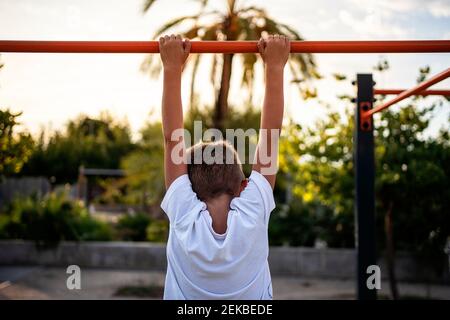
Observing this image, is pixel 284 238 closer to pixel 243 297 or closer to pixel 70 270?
pixel 70 270

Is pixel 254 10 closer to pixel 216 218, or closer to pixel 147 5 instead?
pixel 147 5

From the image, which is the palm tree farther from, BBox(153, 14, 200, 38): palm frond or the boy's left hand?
the boy's left hand

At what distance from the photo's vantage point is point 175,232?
1.59 metres

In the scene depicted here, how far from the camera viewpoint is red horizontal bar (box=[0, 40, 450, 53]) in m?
2.11

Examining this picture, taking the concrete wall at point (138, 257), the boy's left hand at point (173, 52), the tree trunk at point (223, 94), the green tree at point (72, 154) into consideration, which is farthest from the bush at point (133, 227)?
the green tree at point (72, 154)

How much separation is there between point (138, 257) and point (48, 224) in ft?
5.03

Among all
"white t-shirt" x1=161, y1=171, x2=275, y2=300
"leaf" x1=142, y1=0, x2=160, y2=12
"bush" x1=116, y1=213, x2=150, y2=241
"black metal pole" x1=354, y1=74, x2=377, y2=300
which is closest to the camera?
"white t-shirt" x1=161, y1=171, x2=275, y2=300

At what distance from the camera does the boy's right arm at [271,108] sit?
5.56ft

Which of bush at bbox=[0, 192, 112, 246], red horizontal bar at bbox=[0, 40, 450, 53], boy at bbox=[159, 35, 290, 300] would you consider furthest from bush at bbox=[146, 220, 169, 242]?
boy at bbox=[159, 35, 290, 300]

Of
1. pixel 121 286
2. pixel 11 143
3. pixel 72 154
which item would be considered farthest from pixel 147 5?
pixel 72 154

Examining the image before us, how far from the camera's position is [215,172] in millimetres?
1598

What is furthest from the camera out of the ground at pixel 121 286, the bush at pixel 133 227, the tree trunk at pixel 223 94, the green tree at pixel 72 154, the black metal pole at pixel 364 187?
the green tree at pixel 72 154

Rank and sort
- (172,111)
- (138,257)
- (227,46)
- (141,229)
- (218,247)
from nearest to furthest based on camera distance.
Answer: (218,247), (172,111), (227,46), (138,257), (141,229)

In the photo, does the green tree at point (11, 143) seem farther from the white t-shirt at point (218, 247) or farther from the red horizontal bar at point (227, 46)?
the white t-shirt at point (218, 247)
